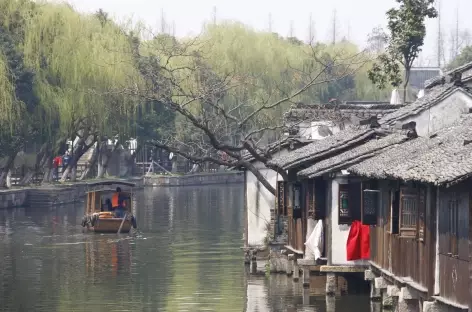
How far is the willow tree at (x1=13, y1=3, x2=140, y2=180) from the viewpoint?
63.7 m

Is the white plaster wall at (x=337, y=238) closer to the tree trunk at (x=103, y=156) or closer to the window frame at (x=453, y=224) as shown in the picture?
the window frame at (x=453, y=224)

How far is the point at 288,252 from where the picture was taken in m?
30.8

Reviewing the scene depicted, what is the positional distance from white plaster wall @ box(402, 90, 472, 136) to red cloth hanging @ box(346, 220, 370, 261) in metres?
2.96

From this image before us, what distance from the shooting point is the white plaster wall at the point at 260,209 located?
33.5m

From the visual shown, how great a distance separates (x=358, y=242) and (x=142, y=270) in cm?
1016

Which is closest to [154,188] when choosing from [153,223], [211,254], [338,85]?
[338,85]

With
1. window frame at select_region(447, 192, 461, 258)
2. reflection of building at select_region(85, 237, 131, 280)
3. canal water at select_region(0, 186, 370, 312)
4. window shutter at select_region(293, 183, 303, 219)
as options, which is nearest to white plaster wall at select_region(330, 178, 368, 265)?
canal water at select_region(0, 186, 370, 312)

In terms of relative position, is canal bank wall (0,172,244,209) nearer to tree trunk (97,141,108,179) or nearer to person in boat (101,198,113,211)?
person in boat (101,198,113,211)

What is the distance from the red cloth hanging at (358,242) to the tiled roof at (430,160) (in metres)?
1.96

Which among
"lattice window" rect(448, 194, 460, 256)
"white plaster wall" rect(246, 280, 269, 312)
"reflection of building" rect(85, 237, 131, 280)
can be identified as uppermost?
"lattice window" rect(448, 194, 460, 256)

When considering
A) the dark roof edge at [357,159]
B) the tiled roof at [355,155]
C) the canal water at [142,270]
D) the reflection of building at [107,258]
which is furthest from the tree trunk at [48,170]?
the dark roof edge at [357,159]

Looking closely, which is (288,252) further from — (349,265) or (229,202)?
(229,202)

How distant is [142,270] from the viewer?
34.2 meters

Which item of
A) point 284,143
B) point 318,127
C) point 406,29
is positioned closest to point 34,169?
point 406,29
